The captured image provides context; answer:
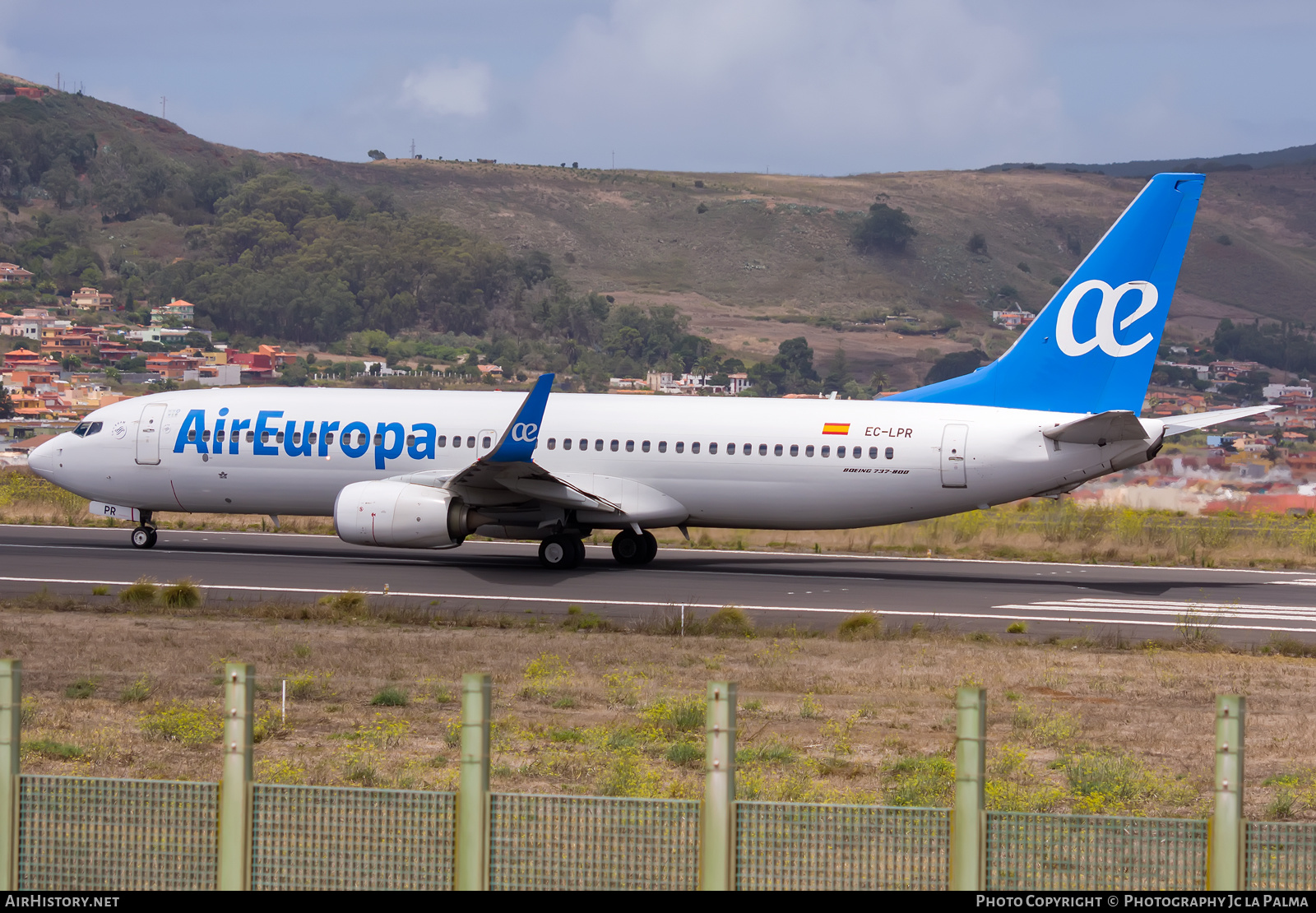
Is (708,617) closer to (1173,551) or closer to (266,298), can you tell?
(1173,551)

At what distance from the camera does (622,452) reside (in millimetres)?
31062

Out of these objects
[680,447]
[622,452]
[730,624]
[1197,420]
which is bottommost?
[730,624]

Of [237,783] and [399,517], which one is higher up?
[399,517]

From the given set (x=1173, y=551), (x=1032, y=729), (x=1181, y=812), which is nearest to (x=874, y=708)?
(x=1032, y=729)

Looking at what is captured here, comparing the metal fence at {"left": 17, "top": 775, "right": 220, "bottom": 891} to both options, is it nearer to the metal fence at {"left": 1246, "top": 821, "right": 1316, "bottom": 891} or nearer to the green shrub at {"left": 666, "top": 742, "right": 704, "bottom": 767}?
the metal fence at {"left": 1246, "top": 821, "right": 1316, "bottom": 891}

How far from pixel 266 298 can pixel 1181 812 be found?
198 metres

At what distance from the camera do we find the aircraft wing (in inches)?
1104

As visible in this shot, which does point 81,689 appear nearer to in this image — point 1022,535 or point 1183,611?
point 1183,611

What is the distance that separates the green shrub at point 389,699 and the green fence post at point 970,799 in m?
9.14

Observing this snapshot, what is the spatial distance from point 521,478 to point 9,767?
21357 millimetres

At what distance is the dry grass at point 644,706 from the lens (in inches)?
486

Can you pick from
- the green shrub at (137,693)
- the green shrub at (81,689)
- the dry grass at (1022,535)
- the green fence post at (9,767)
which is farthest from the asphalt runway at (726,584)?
the green fence post at (9,767)

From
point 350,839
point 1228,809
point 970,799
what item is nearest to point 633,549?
point 350,839

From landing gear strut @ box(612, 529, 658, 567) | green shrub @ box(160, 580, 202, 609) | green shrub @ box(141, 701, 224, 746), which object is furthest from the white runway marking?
green shrub @ box(141, 701, 224, 746)
